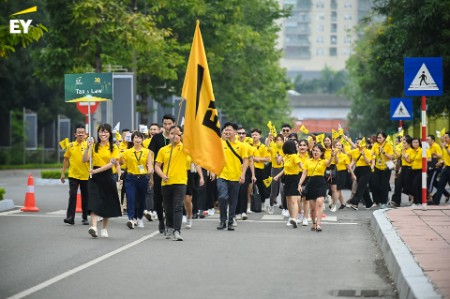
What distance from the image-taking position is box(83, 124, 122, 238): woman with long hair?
18.3 metres

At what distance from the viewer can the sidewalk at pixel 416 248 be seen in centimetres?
1070

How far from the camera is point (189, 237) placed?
1867 centimetres

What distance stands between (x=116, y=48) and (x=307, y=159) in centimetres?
1555

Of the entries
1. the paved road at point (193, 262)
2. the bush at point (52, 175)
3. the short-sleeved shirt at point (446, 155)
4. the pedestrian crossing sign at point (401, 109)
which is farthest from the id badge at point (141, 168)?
the bush at point (52, 175)

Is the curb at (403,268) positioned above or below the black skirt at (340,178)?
Result: below

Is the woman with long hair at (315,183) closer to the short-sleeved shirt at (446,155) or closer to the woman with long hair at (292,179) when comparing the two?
the woman with long hair at (292,179)

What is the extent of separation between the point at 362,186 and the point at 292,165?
22.3 ft

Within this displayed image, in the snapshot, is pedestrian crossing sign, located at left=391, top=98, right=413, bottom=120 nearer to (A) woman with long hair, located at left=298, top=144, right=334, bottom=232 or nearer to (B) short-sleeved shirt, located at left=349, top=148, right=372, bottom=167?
(B) short-sleeved shirt, located at left=349, top=148, right=372, bottom=167

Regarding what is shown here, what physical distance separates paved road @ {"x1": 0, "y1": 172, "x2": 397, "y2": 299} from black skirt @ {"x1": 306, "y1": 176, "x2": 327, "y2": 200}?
641mm

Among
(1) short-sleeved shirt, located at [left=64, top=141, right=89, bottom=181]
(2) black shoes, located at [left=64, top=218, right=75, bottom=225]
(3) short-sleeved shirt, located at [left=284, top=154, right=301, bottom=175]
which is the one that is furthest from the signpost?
(2) black shoes, located at [left=64, top=218, right=75, bottom=225]

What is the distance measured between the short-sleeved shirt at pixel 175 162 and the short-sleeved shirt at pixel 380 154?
11645 millimetres

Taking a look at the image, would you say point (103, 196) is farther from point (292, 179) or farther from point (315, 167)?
point (292, 179)

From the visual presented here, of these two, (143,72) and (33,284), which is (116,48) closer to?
(143,72)

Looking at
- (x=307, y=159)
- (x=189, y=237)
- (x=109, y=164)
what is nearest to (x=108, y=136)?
(x=109, y=164)
